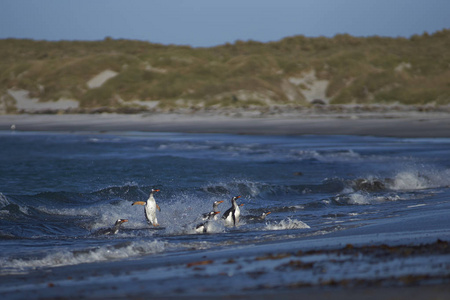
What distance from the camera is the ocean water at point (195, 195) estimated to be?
8.49 m

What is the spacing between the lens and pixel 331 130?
34312 millimetres

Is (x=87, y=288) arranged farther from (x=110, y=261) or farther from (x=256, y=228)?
(x=256, y=228)

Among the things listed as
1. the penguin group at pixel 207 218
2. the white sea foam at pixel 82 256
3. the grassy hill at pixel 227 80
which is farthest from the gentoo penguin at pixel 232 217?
the grassy hill at pixel 227 80

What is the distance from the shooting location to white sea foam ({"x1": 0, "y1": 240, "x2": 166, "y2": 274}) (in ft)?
26.2

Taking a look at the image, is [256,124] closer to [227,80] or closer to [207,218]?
[227,80]

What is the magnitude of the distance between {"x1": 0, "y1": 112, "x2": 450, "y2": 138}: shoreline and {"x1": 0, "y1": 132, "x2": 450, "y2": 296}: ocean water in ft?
9.77

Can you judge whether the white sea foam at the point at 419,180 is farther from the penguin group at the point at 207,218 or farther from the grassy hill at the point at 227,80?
the grassy hill at the point at 227,80

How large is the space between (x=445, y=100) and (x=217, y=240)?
46.0 m

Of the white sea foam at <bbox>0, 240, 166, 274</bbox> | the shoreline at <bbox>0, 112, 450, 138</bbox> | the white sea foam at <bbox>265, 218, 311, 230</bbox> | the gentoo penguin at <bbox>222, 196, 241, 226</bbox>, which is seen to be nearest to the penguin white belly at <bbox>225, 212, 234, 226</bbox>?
the gentoo penguin at <bbox>222, 196, 241, 226</bbox>

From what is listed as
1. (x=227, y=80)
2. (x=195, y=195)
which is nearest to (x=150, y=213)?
(x=195, y=195)

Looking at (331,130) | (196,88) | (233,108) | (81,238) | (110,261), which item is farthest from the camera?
(196,88)

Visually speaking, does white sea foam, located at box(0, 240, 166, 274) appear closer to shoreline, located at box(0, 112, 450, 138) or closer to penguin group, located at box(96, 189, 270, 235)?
penguin group, located at box(96, 189, 270, 235)

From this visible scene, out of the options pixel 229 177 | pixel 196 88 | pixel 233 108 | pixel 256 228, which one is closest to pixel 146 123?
pixel 233 108

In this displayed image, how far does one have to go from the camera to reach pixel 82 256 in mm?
8359
